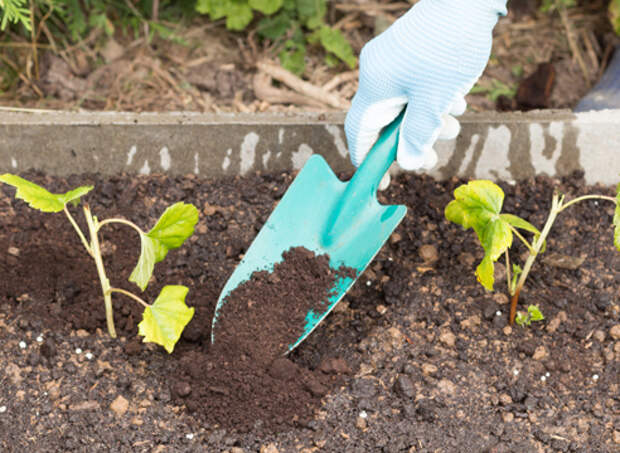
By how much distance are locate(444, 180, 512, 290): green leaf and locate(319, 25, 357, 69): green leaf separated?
1183 millimetres

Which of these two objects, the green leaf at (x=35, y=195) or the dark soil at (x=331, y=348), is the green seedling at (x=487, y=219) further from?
the green leaf at (x=35, y=195)

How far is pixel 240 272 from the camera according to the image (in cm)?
185

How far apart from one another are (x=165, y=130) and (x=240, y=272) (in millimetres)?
561

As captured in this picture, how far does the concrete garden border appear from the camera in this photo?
2.11 m

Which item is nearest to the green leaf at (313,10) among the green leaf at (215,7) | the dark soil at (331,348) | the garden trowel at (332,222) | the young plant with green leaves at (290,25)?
the young plant with green leaves at (290,25)

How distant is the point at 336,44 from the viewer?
2.71 metres

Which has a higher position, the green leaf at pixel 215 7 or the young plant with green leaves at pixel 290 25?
the green leaf at pixel 215 7

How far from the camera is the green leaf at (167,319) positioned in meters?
1.54

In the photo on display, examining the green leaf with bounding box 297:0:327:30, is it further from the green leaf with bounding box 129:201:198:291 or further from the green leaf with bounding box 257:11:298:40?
the green leaf with bounding box 129:201:198:291

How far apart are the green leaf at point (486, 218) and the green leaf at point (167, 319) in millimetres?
683

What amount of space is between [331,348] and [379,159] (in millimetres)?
516

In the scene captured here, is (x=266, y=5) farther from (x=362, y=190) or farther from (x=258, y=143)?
(x=362, y=190)

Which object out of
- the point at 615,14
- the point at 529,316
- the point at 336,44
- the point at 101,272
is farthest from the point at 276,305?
the point at 615,14

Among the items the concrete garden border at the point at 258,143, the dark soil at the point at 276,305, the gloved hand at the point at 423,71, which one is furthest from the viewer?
the concrete garden border at the point at 258,143
